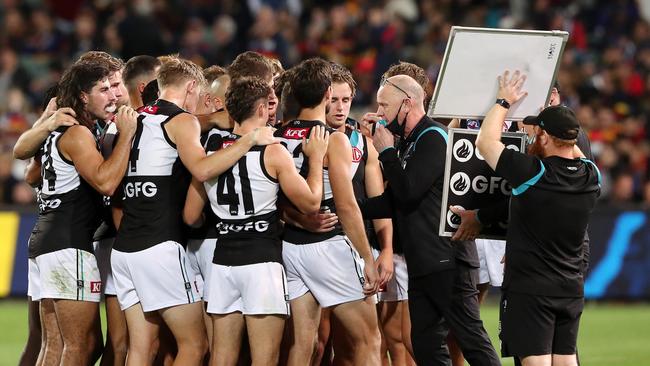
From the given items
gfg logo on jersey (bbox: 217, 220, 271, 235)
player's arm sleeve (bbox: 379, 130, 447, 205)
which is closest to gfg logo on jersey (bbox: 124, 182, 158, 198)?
gfg logo on jersey (bbox: 217, 220, 271, 235)

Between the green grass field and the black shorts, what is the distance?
12.7ft

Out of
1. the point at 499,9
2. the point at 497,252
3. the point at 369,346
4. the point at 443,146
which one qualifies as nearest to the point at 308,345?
the point at 369,346

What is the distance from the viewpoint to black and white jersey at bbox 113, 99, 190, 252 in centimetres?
741

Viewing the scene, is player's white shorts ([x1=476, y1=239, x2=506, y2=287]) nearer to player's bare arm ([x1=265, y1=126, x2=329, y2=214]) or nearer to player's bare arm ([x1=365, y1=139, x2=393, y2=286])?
player's bare arm ([x1=365, y1=139, x2=393, y2=286])

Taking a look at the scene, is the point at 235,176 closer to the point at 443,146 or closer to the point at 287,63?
the point at 443,146

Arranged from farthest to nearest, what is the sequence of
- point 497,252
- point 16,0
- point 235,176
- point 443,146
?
1. point 16,0
2. point 497,252
3. point 443,146
4. point 235,176

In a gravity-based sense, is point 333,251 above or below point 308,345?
above

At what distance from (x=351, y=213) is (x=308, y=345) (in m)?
0.94

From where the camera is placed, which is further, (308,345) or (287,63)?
(287,63)

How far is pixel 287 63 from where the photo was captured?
19.0 m

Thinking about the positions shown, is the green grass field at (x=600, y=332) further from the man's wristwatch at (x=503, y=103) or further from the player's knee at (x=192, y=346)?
the man's wristwatch at (x=503, y=103)

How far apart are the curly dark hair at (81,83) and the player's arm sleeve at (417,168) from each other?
2037 mm

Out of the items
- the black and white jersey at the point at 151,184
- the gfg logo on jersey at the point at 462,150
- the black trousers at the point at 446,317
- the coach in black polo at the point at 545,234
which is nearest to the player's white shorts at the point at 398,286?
the black trousers at the point at 446,317

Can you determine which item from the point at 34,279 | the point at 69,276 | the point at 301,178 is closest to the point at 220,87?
the point at 301,178
